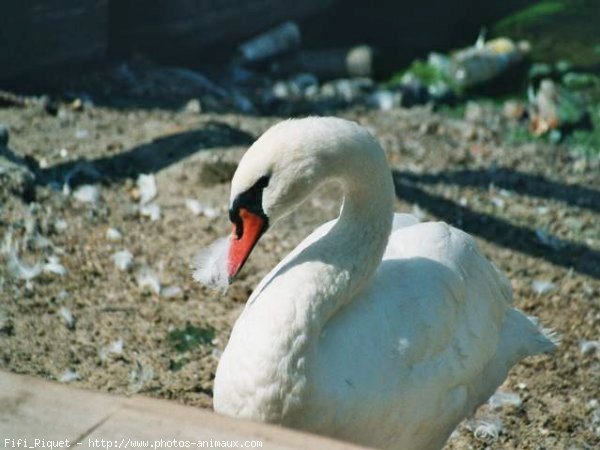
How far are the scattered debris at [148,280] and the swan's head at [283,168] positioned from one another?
1658mm

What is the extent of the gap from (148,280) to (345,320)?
5.95 feet

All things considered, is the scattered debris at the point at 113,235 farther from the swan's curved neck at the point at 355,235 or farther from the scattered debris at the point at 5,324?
the swan's curved neck at the point at 355,235

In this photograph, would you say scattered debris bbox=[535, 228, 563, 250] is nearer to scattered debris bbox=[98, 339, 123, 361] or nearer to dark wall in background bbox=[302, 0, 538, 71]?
scattered debris bbox=[98, 339, 123, 361]

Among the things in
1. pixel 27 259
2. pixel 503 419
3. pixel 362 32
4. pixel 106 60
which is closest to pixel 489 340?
pixel 503 419

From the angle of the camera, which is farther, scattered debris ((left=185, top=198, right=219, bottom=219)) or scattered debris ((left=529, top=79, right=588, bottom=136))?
scattered debris ((left=529, top=79, right=588, bottom=136))

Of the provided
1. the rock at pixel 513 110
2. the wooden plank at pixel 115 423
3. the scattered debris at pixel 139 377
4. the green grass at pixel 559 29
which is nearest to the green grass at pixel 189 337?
the scattered debris at pixel 139 377

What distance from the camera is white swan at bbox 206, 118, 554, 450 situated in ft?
10.8

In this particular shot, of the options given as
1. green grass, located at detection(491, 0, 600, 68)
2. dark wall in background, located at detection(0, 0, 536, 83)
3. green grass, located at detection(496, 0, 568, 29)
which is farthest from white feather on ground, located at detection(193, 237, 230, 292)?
green grass, located at detection(496, 0, 568, 29)

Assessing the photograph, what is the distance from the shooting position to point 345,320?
11.4ft

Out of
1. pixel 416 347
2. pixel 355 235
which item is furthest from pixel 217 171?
pixel 416 347

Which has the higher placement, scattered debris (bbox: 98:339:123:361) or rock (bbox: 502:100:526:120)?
rock (bbox: 502:100:526:120)

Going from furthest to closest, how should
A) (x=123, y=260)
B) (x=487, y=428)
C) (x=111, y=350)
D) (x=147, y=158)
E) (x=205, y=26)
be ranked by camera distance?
(x=205, y=26), (x=147, y=158), (x=123, y=260), (x=111, y=350), (x=487, y=428)

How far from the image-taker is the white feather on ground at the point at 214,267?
3496 mm

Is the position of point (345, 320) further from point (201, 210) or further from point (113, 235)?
point (201, 210)
